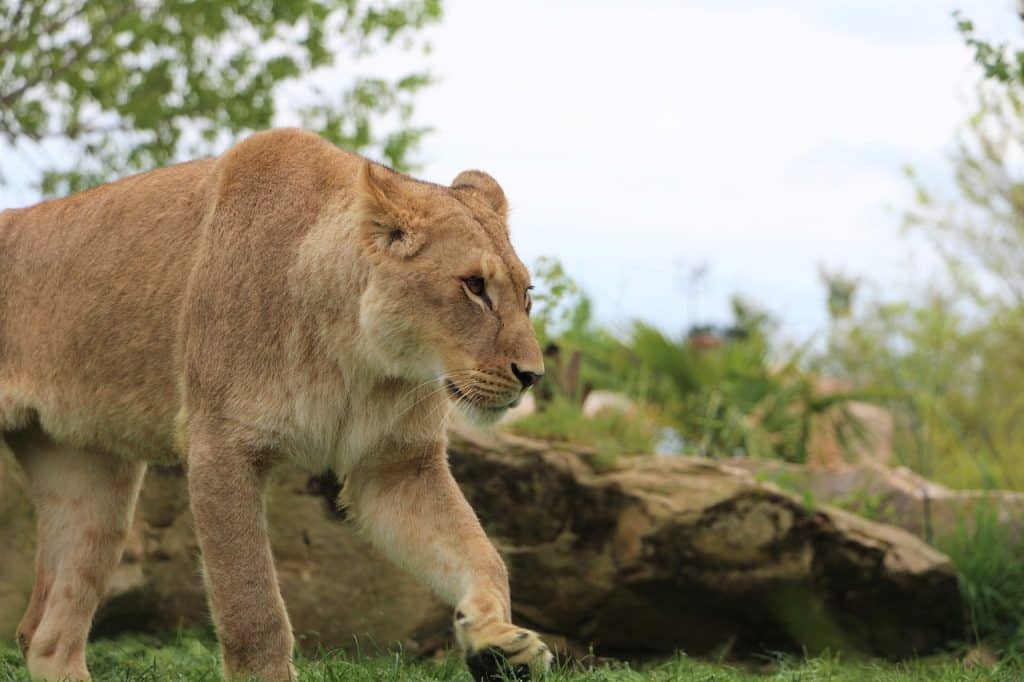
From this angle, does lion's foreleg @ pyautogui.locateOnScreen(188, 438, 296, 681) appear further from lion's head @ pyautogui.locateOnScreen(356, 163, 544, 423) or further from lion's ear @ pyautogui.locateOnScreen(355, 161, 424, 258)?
lion's ear @ pyautogui.locateOnScreen(355, 161, 424, 258)

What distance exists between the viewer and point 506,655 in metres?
4.49

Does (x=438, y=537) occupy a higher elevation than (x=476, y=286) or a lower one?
lower

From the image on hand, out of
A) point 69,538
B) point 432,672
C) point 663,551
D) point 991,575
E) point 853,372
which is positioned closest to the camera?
point 432,672

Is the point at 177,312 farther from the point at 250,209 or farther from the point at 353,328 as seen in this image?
the point at 353,328

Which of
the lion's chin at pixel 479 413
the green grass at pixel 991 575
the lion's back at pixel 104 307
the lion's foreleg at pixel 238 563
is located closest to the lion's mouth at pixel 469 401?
the lion's chin at pixel 479 413

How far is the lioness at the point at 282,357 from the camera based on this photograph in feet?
15.8

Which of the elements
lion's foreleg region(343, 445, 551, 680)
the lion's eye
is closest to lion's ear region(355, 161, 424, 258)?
the lion's eye

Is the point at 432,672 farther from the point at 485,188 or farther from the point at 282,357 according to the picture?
the point at 485,188

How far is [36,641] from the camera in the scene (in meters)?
5.78

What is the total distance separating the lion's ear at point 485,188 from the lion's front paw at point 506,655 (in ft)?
5.42

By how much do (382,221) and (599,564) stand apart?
12.7 ft

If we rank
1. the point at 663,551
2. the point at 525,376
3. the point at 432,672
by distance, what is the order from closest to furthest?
1. the point at 525,376
2. the point at 432,672
3. the point at 663,551

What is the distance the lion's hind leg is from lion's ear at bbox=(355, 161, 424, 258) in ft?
6.28

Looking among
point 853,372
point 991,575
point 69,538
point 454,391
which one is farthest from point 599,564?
point 853,372
